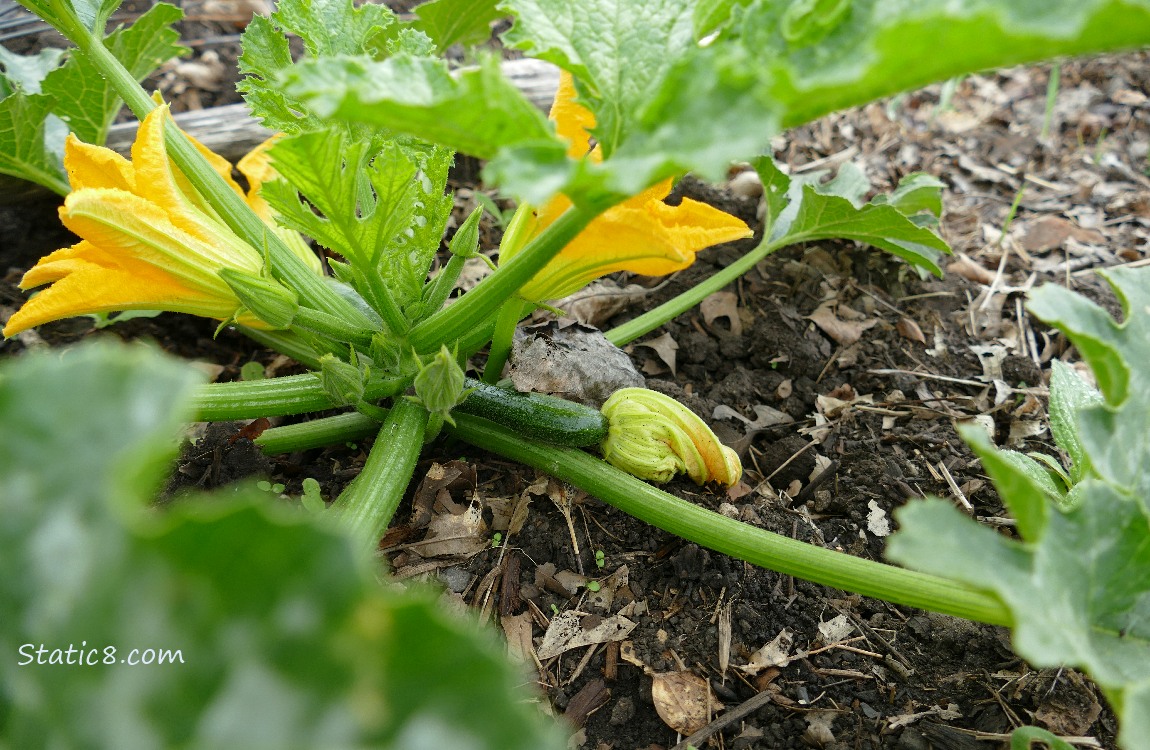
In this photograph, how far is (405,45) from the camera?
1.69 meters

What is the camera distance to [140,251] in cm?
155

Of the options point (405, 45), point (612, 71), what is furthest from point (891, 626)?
point (405, 45)

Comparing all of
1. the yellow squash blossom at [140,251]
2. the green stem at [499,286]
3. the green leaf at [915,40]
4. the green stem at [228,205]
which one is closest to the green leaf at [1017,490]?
the green leaf at [915,40]

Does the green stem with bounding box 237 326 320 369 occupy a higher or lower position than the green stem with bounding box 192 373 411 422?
lower

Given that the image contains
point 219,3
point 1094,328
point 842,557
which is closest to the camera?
point 1094,328

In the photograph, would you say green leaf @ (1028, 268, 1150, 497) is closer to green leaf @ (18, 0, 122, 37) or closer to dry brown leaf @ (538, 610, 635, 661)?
dry brown leaf @ (538, 610, 635, 661)

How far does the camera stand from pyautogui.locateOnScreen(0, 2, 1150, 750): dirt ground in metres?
1.64

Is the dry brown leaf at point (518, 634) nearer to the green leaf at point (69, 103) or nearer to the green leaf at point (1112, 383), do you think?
the green leaf at point (1112, 383)

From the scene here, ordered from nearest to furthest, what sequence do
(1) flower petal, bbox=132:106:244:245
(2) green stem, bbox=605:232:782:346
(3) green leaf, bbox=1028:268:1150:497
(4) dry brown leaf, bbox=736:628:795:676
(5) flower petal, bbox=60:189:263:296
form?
(3) green leaf, bbox=1028:268:1150:497, (5) flower petal, bbox=60:189:263:296, (1) flower petal, bbox=132:106:244:245, (4) dry brown leaf, bbox=736:628:795:676, (2) green stem, bbox=605:232:782:346

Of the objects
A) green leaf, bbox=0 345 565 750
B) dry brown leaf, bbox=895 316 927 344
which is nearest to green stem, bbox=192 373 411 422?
green leaf, bbox=0 345 565 750

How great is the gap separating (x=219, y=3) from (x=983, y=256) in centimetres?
333

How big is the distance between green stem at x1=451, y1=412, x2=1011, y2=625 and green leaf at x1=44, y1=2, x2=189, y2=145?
1319 mm

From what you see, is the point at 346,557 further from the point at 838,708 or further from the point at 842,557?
the point at 838,708

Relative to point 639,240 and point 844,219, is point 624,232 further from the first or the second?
point 844,219
